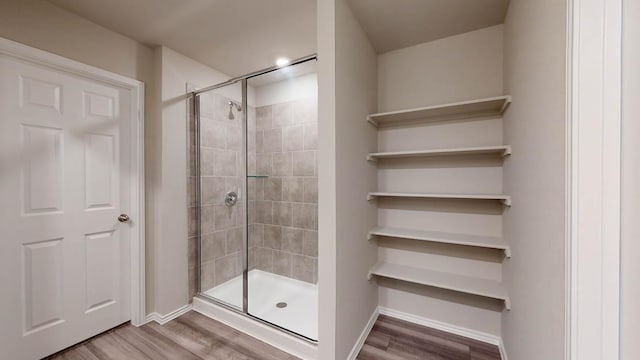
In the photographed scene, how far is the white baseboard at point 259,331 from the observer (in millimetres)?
1685

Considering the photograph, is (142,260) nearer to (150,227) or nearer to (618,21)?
(150,227)

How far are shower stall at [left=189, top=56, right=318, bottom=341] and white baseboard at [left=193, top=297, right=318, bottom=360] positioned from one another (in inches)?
3.3

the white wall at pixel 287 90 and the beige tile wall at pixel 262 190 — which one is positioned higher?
the white wall at pixel 287 90

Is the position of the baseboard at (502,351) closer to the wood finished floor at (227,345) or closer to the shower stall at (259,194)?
the wood finished floor at (227,345)

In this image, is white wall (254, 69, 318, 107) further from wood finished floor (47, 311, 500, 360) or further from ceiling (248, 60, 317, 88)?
wood finished floor (47, 311, 500, 360)

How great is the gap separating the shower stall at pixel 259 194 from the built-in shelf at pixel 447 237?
0.96m

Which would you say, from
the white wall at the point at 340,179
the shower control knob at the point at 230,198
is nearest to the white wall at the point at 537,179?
the white wall at the point at 340,179

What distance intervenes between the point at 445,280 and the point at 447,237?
325mm

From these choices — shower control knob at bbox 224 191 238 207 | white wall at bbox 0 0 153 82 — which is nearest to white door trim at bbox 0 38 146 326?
white wall at bbox 0 0 153 82

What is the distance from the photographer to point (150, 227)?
214cm

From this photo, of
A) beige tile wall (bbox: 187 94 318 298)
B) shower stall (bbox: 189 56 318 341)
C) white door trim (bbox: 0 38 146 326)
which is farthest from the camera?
beige tile wall (bbox: 187 94 318 298)

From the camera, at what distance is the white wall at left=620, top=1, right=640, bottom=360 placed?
2.01 feet

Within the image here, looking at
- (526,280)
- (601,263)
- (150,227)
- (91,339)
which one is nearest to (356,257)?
(526,280)

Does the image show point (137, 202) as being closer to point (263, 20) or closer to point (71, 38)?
point (71, 38)
